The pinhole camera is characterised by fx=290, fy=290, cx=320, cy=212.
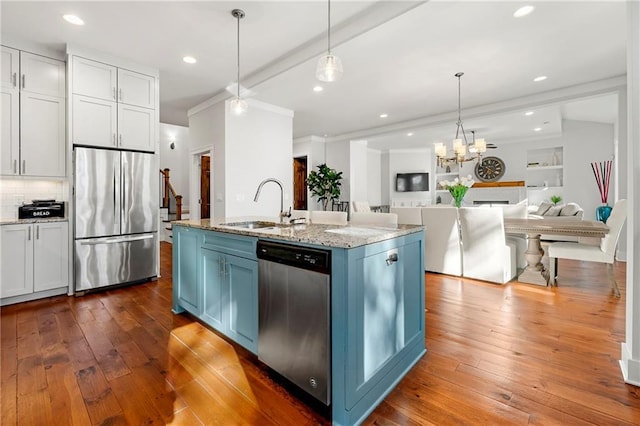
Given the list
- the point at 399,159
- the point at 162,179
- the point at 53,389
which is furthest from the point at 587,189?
the point at 162,179

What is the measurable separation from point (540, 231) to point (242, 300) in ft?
11.6

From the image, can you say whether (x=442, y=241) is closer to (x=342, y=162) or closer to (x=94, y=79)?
(x=342, y=162)

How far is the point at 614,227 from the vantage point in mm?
3162

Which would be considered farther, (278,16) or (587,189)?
(587,189)

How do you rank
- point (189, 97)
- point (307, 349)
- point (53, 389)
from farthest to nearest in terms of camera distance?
point (189, 97) → point (53, 389) → point (307, 349)

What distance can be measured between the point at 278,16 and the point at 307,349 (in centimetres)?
303

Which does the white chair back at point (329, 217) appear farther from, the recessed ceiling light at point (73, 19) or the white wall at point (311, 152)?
the white wall at point (311, 152)

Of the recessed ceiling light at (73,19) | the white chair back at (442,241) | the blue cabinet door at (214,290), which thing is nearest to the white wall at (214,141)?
the recessed ceiling light at (73,19)

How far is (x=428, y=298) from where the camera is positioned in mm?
3291

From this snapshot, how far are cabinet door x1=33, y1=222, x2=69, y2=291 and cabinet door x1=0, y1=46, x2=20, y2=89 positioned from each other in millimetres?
1587

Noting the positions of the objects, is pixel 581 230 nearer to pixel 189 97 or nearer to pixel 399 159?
pixel 189 97

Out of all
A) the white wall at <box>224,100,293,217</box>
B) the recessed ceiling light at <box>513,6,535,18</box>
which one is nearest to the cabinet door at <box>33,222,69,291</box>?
the white wall at <box>224,100,293,217</box>

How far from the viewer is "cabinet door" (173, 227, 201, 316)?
2.52m

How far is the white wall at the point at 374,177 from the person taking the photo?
957cm
